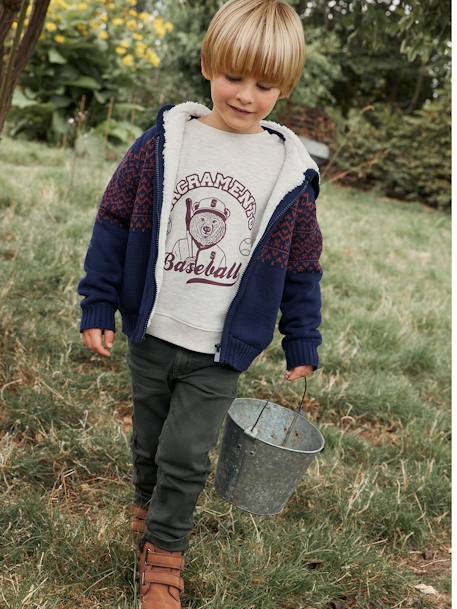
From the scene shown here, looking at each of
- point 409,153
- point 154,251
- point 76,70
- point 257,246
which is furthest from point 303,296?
point 409,153

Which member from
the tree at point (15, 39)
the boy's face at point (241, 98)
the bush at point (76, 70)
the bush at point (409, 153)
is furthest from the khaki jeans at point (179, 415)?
the bush at point (409, 153)

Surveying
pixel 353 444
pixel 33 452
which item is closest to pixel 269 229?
pixel 33 452

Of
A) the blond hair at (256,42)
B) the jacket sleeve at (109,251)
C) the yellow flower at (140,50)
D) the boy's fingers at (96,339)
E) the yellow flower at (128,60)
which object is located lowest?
the yellow flower at (128,60)

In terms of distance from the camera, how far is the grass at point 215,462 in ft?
7.32

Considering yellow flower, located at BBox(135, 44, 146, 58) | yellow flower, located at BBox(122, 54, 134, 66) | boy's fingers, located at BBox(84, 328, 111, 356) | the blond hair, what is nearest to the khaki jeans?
boy's fingers, located at BBox(84, 328, 111, 356)

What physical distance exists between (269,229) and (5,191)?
3.91 meters

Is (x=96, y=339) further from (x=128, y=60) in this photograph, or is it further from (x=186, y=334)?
(x=128, y=60)

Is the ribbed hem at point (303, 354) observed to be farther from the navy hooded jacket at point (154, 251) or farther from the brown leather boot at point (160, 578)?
the brown leather boot at point (160, 578)

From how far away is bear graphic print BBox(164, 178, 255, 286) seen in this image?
6.73 ft

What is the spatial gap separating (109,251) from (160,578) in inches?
36.9

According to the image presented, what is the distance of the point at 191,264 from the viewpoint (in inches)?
81.6

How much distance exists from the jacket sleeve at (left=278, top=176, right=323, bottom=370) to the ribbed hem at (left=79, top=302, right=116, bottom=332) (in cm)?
52

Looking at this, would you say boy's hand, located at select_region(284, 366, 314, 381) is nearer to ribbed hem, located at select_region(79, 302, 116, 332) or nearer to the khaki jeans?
the khaki jeans

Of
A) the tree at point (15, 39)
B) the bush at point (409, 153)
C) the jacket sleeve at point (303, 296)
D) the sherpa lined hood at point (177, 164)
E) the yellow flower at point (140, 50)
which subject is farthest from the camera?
the bush at point (409, 153)
